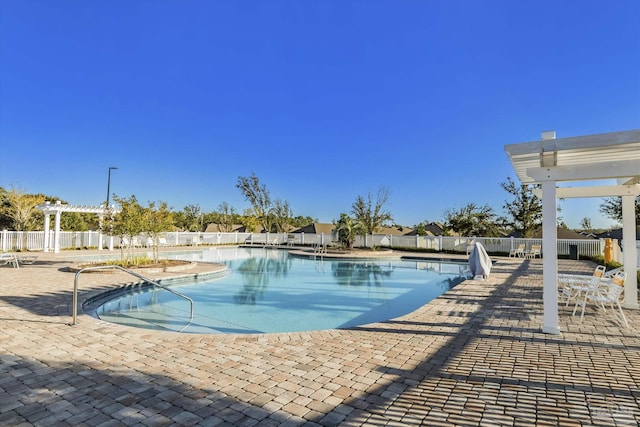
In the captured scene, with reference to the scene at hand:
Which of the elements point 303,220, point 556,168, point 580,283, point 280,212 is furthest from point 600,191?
point 303,220

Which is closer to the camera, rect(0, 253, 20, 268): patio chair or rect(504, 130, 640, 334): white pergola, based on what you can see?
rect(504, 130, 640, 334): white pergola

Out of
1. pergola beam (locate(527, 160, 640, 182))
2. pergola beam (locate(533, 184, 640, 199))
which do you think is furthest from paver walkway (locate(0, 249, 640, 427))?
pergola beam (locate(533, 184, 640, 199))

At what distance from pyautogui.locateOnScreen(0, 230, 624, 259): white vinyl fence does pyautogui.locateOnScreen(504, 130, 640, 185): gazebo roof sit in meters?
12.0

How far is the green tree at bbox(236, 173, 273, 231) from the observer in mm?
39969

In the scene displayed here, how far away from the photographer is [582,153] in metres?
5.35

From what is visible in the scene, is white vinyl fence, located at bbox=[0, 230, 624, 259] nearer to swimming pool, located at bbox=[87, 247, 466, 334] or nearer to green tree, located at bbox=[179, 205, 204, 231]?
swimming pool, located at bbox=[87, 247, 466, 334]

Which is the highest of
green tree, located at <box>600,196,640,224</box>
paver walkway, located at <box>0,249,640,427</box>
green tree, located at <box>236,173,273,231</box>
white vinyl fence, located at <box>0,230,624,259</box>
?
green tree, located at <box>236,173,273,231</box>

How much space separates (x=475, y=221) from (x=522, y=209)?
4672mm

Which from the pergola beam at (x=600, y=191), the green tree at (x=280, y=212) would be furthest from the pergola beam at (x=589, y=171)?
the green tree at (x=280, y=212)

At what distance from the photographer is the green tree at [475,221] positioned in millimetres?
25062

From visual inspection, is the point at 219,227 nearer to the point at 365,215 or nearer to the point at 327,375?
the point at 365,215

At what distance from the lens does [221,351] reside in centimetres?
423

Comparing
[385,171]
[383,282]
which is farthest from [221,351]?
[385,171]

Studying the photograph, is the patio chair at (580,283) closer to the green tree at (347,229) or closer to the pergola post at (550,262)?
the pergola post at (550,262)
